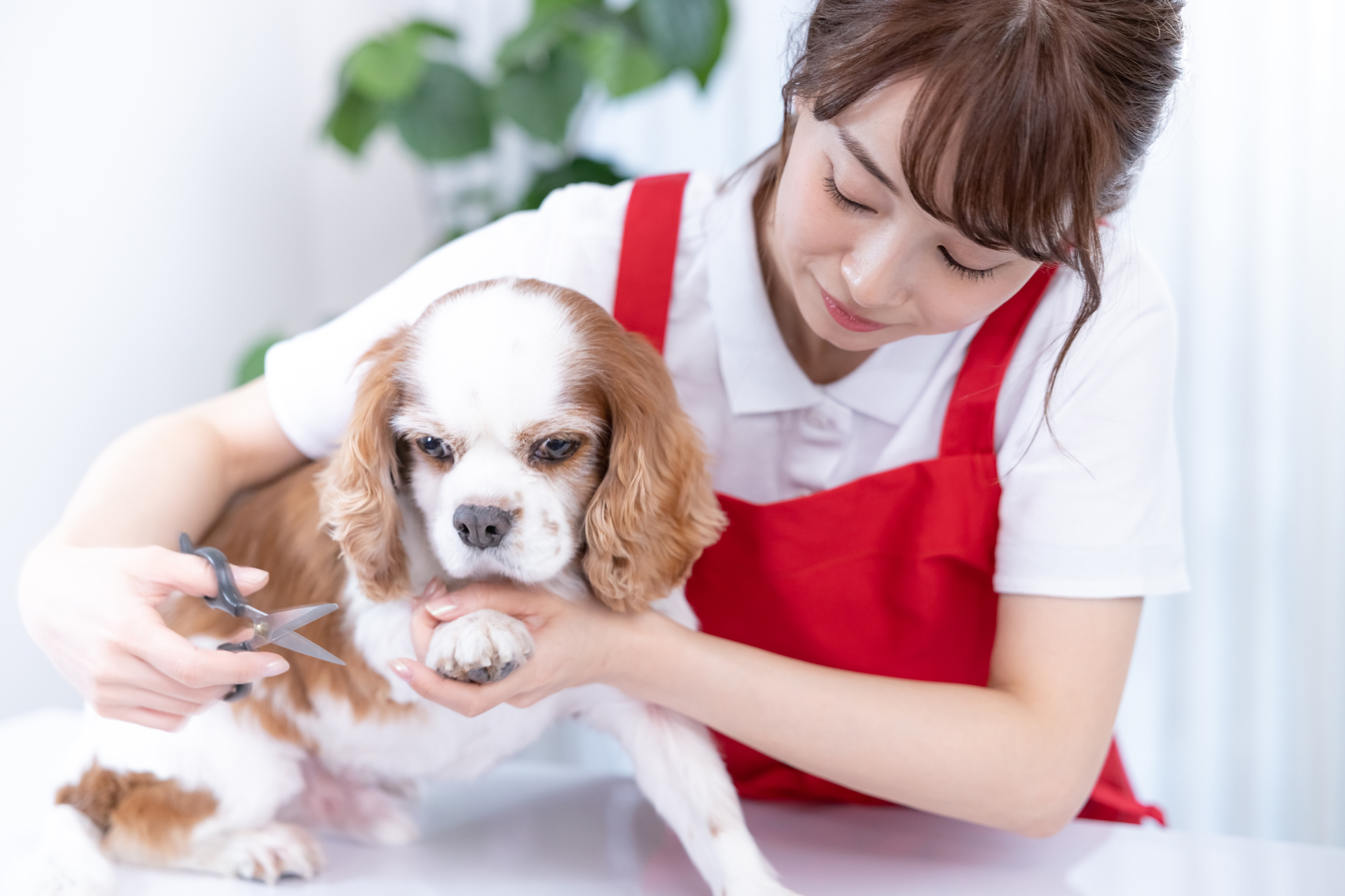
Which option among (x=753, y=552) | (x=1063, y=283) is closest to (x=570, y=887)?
(x=753, y=552)

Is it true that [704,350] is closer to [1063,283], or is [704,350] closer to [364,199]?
[1063,283]

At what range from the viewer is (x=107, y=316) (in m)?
1.99

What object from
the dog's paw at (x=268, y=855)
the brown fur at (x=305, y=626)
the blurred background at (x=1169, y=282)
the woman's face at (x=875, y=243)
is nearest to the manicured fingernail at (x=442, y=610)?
the brown fur at (x=305, y=626)

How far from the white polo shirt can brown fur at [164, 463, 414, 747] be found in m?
0.12

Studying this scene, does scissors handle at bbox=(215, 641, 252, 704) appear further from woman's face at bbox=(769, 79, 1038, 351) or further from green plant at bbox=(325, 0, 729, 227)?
green plant at bbox=(325, 0, 729, 227)

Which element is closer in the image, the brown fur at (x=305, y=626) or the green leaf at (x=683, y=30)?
the brown fur at (x=305, y=626)

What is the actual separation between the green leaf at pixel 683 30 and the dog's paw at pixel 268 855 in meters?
1.51

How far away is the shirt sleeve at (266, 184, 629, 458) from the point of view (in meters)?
1.10

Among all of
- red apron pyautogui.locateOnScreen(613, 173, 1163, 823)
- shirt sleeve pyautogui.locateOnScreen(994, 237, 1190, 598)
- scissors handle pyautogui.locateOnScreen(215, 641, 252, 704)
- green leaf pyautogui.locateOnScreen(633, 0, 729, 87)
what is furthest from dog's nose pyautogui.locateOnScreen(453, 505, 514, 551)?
green leaf pyautogui.locateOnScreen(633, 0, 729, 87)

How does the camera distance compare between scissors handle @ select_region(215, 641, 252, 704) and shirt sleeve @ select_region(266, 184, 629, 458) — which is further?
shirt sleeve @ select_region(266, 184, 629, 458)

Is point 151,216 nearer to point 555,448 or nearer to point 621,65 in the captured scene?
point 621,65

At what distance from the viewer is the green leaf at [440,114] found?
2.13 metres

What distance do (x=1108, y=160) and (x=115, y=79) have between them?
193 cm

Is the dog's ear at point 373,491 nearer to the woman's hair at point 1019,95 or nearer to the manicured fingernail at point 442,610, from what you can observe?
the manicured fingernail at point 442,610
